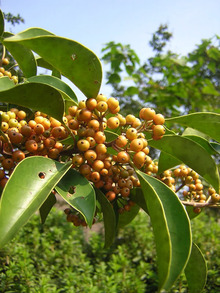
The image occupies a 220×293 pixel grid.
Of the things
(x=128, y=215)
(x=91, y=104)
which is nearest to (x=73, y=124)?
(x=91, y=104)

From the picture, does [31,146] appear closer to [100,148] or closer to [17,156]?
[17,156]

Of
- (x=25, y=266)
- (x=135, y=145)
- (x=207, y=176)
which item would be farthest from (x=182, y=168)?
(x=25, y=266)

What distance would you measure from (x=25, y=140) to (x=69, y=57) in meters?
0.32

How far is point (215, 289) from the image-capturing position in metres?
3.89

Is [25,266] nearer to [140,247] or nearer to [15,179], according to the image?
[140,247]

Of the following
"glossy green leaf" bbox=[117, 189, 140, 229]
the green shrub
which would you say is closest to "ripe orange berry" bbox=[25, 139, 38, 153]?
"glossy green leaf" bbox=[117, 189, 140, 229]

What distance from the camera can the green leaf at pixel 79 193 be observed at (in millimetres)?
847

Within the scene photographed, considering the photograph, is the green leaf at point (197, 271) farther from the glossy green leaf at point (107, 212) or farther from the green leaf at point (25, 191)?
the green leaf at point (25, 191)

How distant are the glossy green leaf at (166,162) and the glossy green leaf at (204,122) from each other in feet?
0.76

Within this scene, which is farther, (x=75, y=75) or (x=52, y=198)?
(x=52, y=198)

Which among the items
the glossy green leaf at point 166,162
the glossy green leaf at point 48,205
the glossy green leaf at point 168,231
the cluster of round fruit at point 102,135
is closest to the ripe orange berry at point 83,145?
the cluster of round fruit at point 102,135

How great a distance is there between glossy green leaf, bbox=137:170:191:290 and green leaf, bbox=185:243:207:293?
399 mm

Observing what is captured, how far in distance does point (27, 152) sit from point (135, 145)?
0.37 metres

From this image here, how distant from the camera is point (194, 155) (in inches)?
37.4
